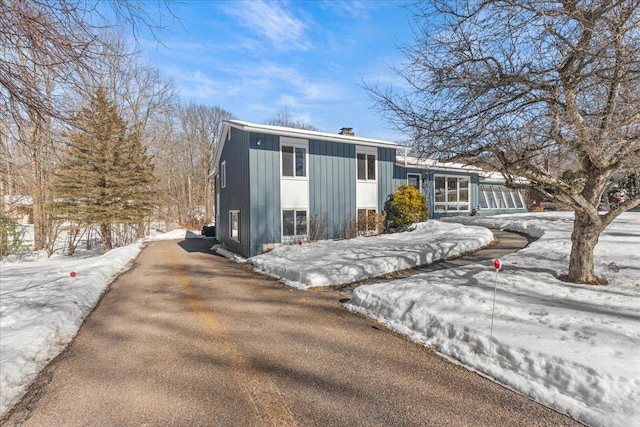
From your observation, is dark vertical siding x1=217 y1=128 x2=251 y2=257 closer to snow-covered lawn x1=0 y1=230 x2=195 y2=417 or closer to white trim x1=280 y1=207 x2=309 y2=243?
white trim x1=280 y1=207 x2=309 y2=243

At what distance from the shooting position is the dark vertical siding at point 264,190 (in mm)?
12164

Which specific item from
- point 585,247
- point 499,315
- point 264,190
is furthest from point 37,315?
point 585,247

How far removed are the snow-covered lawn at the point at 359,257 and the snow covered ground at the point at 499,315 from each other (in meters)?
0.06

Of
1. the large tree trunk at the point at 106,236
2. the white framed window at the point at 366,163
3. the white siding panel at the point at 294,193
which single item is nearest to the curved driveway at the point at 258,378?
the white siding panel at the point at 294,193

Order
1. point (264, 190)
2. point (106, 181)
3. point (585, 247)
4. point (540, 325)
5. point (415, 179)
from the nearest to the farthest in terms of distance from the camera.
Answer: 1. point (540, 325)
2. point (585, 247)
3. point (264, 190)
4. point (415, 179)
5. point (106, 181)

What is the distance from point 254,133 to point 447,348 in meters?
10.5

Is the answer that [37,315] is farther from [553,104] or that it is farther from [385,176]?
[385,176]

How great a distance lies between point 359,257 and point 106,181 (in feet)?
54.9

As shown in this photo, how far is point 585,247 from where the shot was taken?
223 inches

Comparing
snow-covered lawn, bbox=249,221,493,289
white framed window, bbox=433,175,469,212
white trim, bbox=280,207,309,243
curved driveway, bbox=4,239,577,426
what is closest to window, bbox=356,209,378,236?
→ snow-covered lawn, bbox=249,221,493,289

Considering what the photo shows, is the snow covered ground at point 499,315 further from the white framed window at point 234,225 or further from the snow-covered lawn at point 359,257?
the white framed window at point 234,225

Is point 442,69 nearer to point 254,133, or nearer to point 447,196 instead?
point 254,133

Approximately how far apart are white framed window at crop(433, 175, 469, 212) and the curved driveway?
15.0 metres

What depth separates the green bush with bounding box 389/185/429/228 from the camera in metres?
15.0
